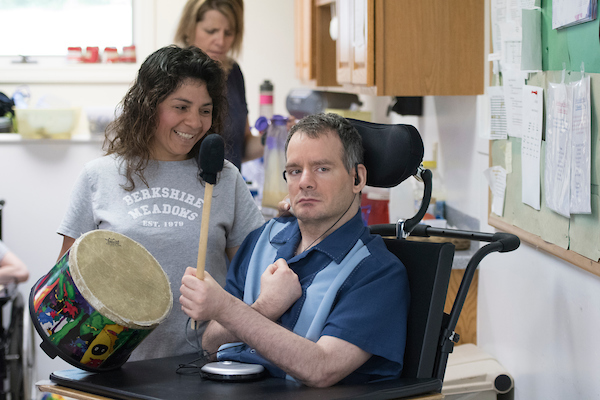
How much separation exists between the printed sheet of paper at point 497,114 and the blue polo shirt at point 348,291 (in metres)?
0.77

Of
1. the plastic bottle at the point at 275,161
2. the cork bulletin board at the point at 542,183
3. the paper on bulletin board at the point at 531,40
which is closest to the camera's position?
the cork bulletin board at the point at 542,183

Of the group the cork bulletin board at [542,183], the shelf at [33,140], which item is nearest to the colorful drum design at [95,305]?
the cork bulletin board at [542,183]

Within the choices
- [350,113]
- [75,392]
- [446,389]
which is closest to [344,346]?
[75,392]

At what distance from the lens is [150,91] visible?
160 centimetres

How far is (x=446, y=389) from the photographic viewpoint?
196 cm

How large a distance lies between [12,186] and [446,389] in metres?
2.63

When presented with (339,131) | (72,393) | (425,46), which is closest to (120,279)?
(72,393)

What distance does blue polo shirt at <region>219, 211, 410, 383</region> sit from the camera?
1314 millimetres

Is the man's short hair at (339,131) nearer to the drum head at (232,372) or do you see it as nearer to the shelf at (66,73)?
the drum head at (232,372)

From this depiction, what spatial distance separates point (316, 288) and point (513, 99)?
957mm

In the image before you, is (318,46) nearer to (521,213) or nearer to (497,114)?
(497,114)

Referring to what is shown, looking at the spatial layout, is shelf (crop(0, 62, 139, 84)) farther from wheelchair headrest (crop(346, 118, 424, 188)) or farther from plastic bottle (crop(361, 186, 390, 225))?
wheelchair headrest (crop(346, 118, 424, 188))

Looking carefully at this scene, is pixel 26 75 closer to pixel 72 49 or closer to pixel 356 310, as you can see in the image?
pixel 72 49

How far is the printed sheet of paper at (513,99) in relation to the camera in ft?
6.26
